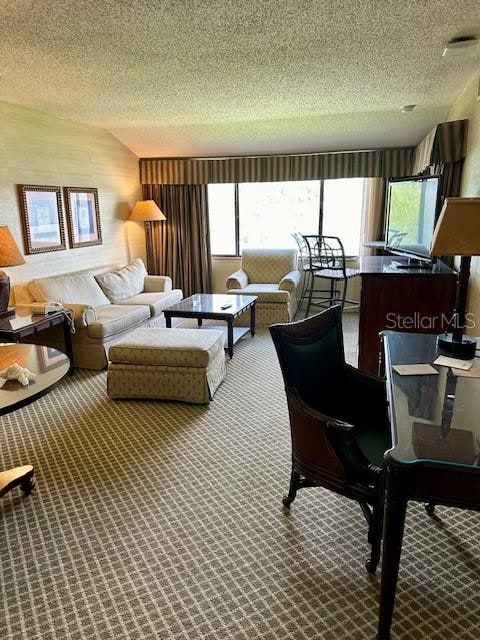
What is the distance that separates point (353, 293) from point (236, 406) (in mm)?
3603

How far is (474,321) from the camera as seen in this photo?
3.26m

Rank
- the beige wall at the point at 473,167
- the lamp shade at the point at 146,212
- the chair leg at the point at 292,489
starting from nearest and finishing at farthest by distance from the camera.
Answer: the chair leg at the point at 292,489 < the beige wall at the point at 473,167 < the lamp shade at the point at 146,212

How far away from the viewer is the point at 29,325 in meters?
3.48

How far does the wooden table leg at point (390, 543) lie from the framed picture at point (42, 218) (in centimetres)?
414

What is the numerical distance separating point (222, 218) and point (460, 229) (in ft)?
16.8

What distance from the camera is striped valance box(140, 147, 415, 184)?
5.82 metres

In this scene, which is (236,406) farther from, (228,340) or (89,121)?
(89,121)

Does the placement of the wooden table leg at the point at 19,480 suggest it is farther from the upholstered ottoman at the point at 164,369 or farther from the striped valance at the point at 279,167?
the striped valance at the point at 279,167

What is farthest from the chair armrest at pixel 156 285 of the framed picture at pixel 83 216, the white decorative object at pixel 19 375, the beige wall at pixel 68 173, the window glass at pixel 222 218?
Result: the white decorative object at pixel 19 375

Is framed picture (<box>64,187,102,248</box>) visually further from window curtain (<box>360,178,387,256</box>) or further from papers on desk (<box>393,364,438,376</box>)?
papers on desk (<box>393,364,438,376</box>)

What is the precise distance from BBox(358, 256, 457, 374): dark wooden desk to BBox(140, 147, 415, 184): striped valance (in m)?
2.78

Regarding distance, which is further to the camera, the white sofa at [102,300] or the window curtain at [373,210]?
the window curtain at [373,210]

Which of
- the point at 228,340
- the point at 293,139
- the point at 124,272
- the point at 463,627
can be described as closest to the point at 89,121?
the point at 124,272

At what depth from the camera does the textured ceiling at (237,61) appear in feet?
7.41
